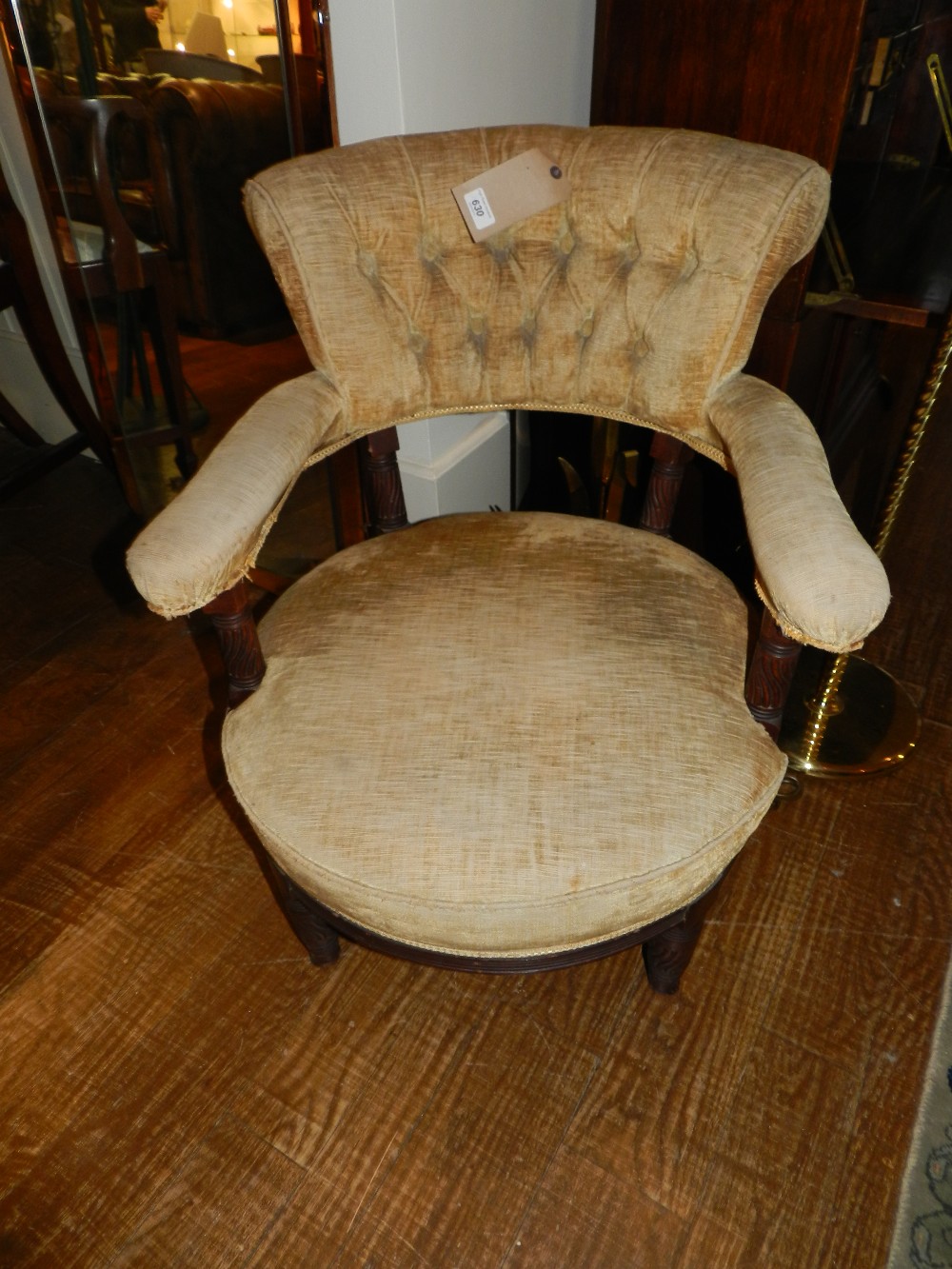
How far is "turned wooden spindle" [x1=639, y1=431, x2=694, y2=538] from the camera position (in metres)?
1.20

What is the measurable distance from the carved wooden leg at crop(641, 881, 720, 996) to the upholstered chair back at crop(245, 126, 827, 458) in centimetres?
56

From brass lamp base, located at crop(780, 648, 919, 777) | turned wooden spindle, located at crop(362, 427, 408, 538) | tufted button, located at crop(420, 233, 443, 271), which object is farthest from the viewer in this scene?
brass lamp base, located at crop(780, 648, 919, 777)

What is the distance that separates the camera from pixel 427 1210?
1.00m

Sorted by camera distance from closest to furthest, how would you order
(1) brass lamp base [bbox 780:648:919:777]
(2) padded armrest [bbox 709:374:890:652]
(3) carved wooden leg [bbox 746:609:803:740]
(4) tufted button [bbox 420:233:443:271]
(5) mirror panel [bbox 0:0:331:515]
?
(2) padded armrest [bbox 709:374:890:652]
(3) carved wooden leg [bbox 746:609:803:740]
(4) tufted button [bbox 420:233:443:271]
(5) mirror panel [bbox 0:0:331:515]
(1) brass lamp base [bbox 780:648:919:777]

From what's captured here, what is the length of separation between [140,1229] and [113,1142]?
11 cm

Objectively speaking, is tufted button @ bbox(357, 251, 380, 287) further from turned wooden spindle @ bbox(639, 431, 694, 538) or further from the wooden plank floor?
the wooden plank floor

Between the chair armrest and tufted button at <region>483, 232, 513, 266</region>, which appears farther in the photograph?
the chair armrest

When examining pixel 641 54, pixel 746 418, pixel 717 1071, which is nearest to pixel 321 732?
pixel 746 418

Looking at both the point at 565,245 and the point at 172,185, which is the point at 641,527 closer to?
the point at 565,245

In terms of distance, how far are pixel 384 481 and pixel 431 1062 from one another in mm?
807

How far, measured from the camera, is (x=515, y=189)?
1.07 meters

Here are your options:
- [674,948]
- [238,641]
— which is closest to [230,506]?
[238,641]

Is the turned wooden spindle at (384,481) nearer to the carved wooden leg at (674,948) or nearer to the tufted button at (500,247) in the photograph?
the tufted button at (500,247)

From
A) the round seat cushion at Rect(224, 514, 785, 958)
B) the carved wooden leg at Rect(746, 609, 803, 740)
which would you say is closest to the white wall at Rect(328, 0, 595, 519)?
the round seat cushion at Rect(224, 514, 785, 958)
